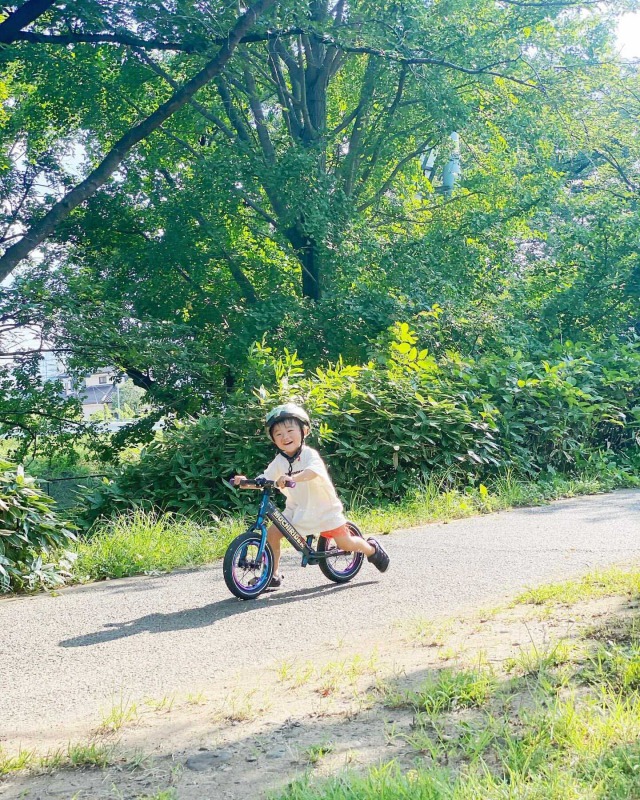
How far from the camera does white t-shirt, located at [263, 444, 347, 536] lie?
20.3 feet

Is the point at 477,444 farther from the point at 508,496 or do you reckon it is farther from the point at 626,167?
the point at 626,167

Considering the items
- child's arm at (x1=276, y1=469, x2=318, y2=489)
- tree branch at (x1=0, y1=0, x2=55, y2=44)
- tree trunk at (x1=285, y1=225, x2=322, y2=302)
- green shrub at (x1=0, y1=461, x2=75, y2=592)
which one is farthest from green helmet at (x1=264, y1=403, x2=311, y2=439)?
tree trunk at (x1=285, y1=225, x2=322, y2=302)

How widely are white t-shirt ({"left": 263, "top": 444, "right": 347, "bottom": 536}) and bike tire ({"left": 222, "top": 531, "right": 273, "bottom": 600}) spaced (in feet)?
1.05

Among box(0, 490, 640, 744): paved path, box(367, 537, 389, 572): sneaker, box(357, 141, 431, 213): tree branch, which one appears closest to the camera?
box(0, 490, 640, 744): paved path

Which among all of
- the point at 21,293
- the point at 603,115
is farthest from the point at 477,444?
the point at 603,115

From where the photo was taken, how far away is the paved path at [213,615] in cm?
420

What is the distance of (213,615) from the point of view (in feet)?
18.4

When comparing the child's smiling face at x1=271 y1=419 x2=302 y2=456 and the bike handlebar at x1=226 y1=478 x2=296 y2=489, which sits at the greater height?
the child's smiling face at x1=271 y1=419 x2=302 y2=456

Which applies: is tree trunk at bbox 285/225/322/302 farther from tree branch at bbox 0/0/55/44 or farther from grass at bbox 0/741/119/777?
grass at bbox 0/741/119/777

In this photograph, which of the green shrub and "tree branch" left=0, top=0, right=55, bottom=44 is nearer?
the green shrub

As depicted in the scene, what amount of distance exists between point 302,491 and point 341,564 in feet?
2.22

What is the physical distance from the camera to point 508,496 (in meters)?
10.4

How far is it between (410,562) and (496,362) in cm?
651

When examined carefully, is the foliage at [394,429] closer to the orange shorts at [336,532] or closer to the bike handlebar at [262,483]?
the orange shorts at [336,532]
